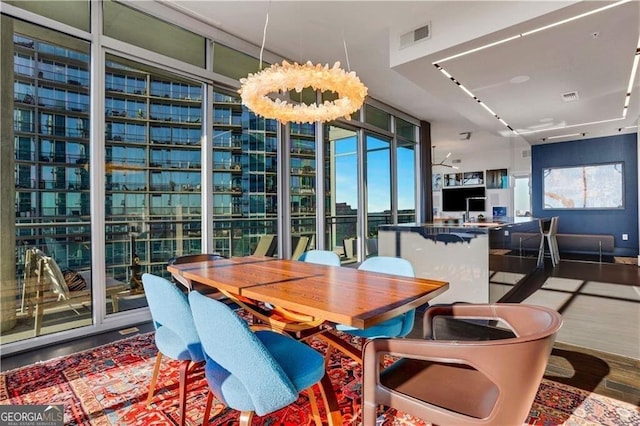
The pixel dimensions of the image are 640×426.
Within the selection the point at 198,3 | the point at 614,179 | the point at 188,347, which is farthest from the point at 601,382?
the point at 614,179

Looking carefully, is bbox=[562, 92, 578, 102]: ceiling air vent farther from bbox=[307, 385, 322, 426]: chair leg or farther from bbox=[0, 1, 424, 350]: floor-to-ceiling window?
bbox=[307, 385, 322, 426]: chair leg

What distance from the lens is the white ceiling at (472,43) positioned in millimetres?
3021

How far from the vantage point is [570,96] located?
483 centimetres

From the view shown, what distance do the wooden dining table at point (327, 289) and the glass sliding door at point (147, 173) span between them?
4.47 ft

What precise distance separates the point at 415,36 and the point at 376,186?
340 centimetres

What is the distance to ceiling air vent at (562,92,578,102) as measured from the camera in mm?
4734

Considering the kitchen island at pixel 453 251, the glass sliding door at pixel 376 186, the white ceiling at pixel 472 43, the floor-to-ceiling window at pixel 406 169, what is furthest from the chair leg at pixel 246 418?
the floor-to-ceiling window at pixel 406 169

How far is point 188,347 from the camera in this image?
64.1 inches

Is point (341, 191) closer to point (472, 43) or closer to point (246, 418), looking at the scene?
point (472, 43)

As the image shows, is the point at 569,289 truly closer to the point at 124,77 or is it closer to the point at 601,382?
the point at 601,382

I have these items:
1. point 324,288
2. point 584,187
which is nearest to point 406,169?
point 584,187

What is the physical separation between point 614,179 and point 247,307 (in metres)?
9.88

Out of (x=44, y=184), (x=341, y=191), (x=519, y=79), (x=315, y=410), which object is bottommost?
(x=315, y=410)

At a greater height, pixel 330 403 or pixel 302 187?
pixel 302 187
